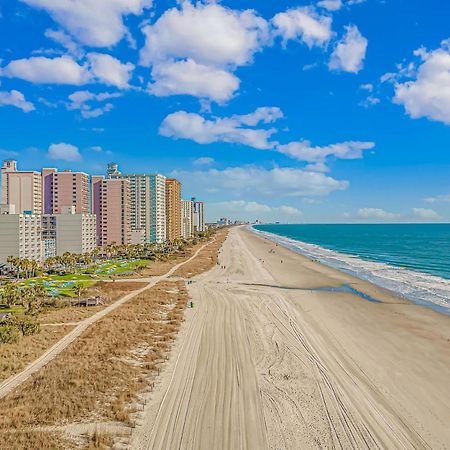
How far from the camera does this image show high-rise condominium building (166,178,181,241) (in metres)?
166

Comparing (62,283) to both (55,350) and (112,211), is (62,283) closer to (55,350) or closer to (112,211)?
(55,350)

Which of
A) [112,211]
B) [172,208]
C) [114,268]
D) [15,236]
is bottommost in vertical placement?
[114,268]

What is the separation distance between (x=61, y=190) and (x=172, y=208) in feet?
175

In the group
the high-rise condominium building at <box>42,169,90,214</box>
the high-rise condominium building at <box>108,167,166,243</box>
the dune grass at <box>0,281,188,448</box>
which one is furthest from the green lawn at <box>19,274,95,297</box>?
the high-rise condominium building at <box>108,167,166,243</box>

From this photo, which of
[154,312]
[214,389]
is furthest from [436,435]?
[154,312]

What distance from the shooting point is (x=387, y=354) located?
1081 inches

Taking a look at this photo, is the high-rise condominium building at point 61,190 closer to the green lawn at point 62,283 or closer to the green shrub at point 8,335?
the green lawn at point 62,283

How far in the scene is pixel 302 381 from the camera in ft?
72.6

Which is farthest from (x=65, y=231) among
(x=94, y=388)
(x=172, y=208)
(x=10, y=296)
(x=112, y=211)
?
(x=94, y=388)

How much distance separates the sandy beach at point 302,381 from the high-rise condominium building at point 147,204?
104155 millimetres

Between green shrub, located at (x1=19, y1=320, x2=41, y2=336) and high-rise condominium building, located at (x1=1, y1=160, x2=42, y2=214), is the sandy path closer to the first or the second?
green shrub, located at (x1=19, y1=320, x2=41, y2=336)

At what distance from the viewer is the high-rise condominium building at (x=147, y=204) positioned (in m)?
142

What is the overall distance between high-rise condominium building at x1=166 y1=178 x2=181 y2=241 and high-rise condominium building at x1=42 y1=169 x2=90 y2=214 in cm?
4439

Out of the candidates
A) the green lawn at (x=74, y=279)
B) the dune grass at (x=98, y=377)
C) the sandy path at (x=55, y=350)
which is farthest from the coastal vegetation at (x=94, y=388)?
the green lawn at (x=74, y=279)
